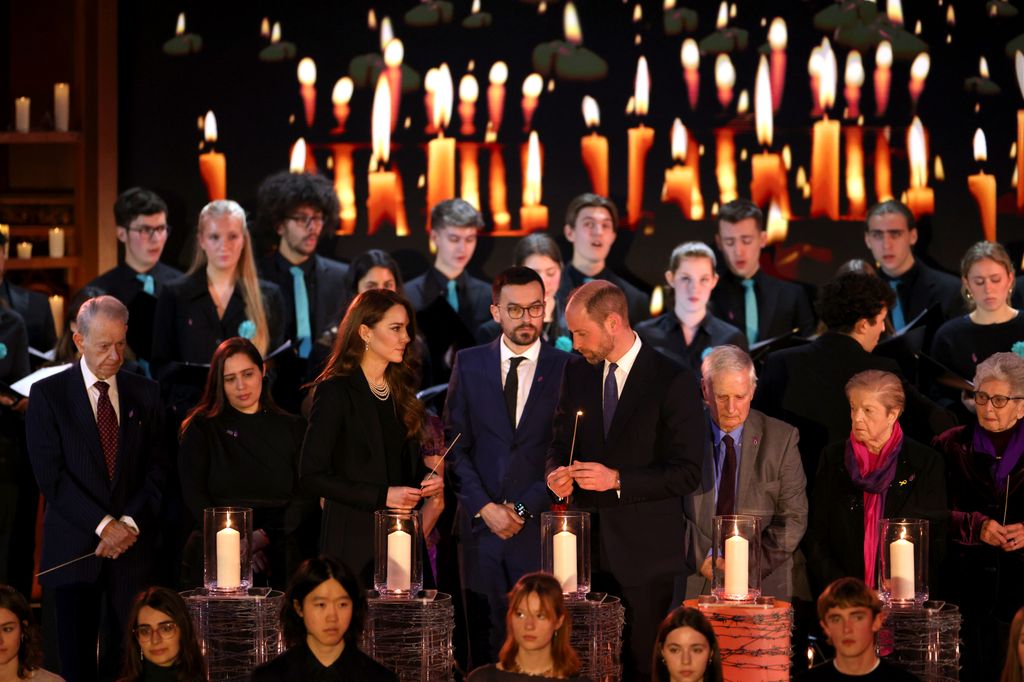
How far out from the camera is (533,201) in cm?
772

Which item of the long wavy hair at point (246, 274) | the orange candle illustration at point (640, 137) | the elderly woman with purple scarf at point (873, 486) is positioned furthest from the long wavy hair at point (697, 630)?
the orange candle illustration at point (640, 137)

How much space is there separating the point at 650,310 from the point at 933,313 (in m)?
1.84

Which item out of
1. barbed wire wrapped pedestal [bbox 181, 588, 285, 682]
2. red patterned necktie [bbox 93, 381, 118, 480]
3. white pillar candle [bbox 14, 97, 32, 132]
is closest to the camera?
barbed wire wrapped pedestal [bbox 181, 588, 285, 682]

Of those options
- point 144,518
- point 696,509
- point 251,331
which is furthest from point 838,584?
point 251,331

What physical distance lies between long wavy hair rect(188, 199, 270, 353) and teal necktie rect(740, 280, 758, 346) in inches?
88.3

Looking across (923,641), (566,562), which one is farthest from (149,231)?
(923,641)

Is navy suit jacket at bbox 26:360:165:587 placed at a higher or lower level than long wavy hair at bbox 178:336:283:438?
lower

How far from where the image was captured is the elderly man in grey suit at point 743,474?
4.78 metres

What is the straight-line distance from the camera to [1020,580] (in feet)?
15.8

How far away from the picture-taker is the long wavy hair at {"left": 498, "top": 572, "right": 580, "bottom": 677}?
385cm

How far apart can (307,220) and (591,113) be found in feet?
4.97

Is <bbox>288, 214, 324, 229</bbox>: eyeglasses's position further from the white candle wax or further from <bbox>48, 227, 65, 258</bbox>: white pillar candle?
the white candle wax

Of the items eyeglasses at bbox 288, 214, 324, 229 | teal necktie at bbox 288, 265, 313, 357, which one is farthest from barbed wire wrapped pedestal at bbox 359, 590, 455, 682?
eyeglasses at bbox 288, 214, 324, 229

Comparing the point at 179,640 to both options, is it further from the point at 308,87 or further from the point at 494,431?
the point at 308,87
